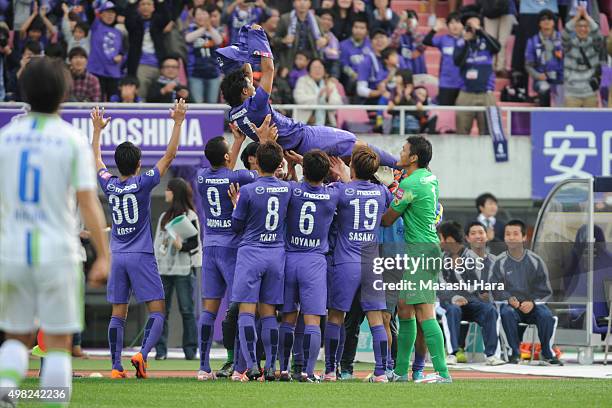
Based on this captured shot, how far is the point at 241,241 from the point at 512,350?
5.60m

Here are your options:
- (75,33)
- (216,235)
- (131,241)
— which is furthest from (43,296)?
(75,33)

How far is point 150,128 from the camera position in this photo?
674 inches

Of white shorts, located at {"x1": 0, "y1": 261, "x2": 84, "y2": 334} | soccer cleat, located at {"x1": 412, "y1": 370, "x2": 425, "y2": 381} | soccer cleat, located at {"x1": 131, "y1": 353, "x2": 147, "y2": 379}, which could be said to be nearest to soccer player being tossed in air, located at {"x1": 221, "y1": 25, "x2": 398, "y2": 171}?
soccer cleat, located at {"x1": 412, "y1": 370, "x2": 425, "y2": 381}

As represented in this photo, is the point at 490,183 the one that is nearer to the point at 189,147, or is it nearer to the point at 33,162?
the point at 189,147

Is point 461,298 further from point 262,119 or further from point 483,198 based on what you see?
point 262,119

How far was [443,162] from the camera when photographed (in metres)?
19.9

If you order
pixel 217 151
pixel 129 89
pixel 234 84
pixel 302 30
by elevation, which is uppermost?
pixel 302 30

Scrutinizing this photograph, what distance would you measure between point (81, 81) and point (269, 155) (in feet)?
27.6

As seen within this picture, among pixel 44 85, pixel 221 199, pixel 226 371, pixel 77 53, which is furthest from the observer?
pixel 77 53

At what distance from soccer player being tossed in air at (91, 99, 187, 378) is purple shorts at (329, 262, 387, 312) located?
5.60ft

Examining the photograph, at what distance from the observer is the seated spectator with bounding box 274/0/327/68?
20597 mm

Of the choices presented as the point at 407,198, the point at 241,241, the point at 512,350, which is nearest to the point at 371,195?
the point at 407,198

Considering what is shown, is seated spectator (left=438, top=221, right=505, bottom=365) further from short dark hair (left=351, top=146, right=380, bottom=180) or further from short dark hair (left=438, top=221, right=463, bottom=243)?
short dark hair (left=351, top=146, right=380, bottom=180)

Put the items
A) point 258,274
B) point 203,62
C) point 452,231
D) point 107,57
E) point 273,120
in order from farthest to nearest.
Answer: point 203,62 < point 107,57 < point 452,231 < point 273,120 < point 258,274
